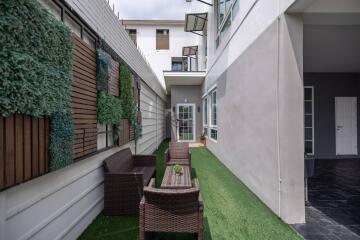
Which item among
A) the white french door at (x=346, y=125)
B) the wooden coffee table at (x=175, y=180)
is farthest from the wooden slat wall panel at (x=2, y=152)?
the white french door at (x=346, y=125)

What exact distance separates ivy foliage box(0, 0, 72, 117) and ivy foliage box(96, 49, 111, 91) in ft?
3.48

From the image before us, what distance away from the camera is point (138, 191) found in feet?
11.9

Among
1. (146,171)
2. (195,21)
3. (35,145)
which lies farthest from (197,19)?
(35,145)

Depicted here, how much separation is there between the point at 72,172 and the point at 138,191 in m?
1.10

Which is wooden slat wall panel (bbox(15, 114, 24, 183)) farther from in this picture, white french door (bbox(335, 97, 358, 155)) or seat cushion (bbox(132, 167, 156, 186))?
white french door (bbox(335, 97, 358, 155))

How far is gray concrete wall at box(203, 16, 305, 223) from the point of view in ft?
11.0

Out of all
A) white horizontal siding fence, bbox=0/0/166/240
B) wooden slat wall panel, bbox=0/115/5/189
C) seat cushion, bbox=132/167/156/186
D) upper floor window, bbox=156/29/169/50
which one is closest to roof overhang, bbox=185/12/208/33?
upper floor window, bbox=156/29/169/50

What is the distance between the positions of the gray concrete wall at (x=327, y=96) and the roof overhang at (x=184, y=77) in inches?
200

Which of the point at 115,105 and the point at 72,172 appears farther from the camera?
the point at 115,105

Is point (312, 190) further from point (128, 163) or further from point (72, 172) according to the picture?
point (72, 172)

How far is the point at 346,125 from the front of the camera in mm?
8133

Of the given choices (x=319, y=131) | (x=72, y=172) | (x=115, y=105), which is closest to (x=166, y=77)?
(x=319, y=131)

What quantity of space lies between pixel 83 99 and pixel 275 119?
9.08ft

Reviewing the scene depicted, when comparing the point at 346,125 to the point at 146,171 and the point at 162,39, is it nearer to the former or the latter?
the point at 146,171
